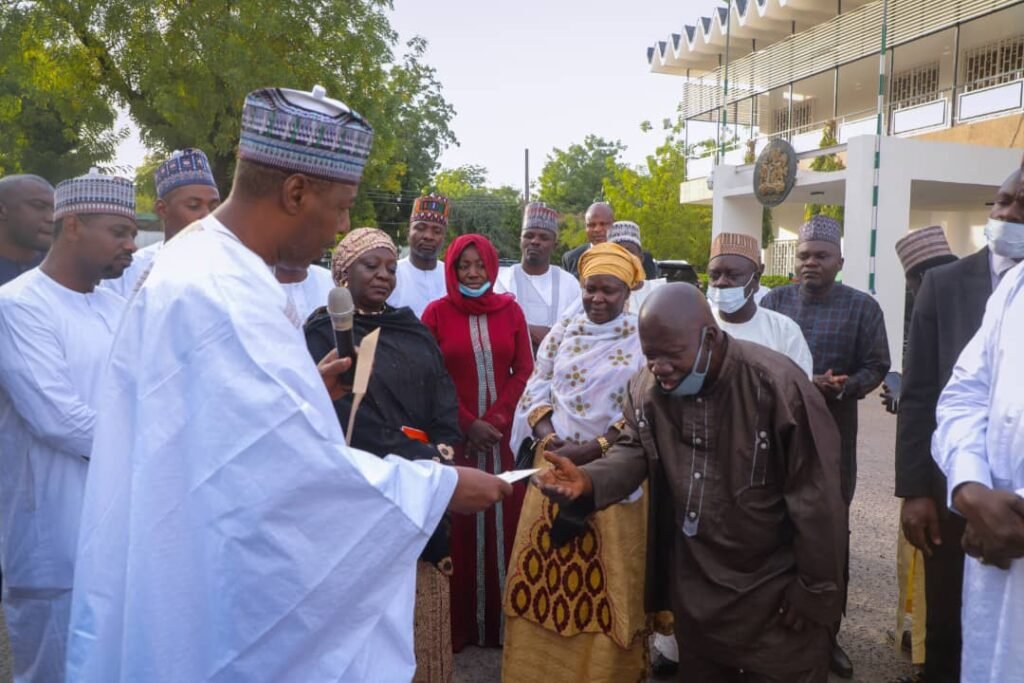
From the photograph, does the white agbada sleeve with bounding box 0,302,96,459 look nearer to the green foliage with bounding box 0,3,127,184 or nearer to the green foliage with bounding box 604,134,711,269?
the green foliage with bounding box 0,3,127,184

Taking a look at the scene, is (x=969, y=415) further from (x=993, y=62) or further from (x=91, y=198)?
(x=993, y=62)

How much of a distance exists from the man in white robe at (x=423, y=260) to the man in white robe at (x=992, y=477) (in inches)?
153

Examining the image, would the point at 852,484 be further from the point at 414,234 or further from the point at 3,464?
the point at 3,464

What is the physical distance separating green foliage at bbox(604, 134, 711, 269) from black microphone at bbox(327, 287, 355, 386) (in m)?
32.1

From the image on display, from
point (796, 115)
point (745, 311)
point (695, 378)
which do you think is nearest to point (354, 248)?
point (695, 378)

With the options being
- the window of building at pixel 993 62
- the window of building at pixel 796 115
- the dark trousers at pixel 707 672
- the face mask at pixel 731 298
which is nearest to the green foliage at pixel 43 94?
the face mask at pixel 731 298

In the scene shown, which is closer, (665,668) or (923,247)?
(665,668)

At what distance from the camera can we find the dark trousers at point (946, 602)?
385 centimetres

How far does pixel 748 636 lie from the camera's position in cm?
302

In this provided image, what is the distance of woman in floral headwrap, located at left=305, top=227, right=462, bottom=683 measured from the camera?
3615 millimetres

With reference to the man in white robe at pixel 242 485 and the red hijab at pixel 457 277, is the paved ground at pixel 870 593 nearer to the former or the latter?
the red hijab at pixel 457 277

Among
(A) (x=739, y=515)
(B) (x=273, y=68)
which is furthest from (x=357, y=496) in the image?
(B) (x=273, y=68)

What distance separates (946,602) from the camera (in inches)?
153

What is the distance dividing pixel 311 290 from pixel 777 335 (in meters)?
2.77
